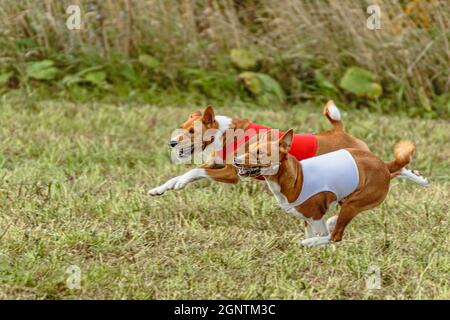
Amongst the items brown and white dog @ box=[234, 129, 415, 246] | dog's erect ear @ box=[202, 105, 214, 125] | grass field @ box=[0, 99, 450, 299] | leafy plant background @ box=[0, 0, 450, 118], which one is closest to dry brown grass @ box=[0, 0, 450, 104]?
leafy plant background @ box=[0, 0, 450, 118]

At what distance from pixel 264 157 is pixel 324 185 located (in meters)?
0.34

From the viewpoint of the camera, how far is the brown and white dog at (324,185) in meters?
4.55

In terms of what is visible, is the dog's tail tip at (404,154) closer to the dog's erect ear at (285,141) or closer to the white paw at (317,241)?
the white paw at (317,241)

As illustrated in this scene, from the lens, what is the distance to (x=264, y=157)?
4.44 meters

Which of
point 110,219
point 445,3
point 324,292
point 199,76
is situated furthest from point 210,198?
point 445,3

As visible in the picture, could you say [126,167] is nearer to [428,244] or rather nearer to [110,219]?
[110,219]

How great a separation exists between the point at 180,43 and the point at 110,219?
4219 mm

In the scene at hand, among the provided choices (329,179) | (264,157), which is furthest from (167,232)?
(329,179)

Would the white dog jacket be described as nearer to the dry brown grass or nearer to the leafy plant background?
the leafy plant background

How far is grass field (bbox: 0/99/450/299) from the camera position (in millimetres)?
4160

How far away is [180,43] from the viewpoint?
9.10m

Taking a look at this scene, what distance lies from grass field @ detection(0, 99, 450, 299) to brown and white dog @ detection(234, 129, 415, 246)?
5.9 inches

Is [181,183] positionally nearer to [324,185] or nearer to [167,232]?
[167,232]
